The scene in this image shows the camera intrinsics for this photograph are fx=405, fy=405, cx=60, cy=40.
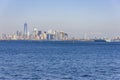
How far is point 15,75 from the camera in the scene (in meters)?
48.6

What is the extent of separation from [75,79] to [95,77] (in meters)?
2.91

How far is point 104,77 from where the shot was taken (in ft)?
157

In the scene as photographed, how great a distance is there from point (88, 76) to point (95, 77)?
1.48m

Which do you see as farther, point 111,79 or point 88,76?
point 88,76

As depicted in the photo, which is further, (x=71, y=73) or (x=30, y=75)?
(x=71, y=73)

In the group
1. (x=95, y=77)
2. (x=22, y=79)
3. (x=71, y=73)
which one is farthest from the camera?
(x=71, y=73)

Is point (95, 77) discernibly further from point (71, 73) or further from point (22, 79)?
point (22, 79)

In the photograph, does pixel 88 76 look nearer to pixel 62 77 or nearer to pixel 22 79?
pixel 62 77

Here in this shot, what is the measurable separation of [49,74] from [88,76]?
4895 millimetres

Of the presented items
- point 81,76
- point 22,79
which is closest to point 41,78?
point 22,79

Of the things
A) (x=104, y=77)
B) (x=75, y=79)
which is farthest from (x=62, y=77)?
(x=104, y=77)

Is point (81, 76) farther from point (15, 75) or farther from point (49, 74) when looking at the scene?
point (15, 75)

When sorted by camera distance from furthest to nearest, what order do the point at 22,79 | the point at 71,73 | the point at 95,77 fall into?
1. the point at 71,73
2. the point at 95,77
3. the point at 22,79

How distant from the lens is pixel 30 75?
48.8 meters
